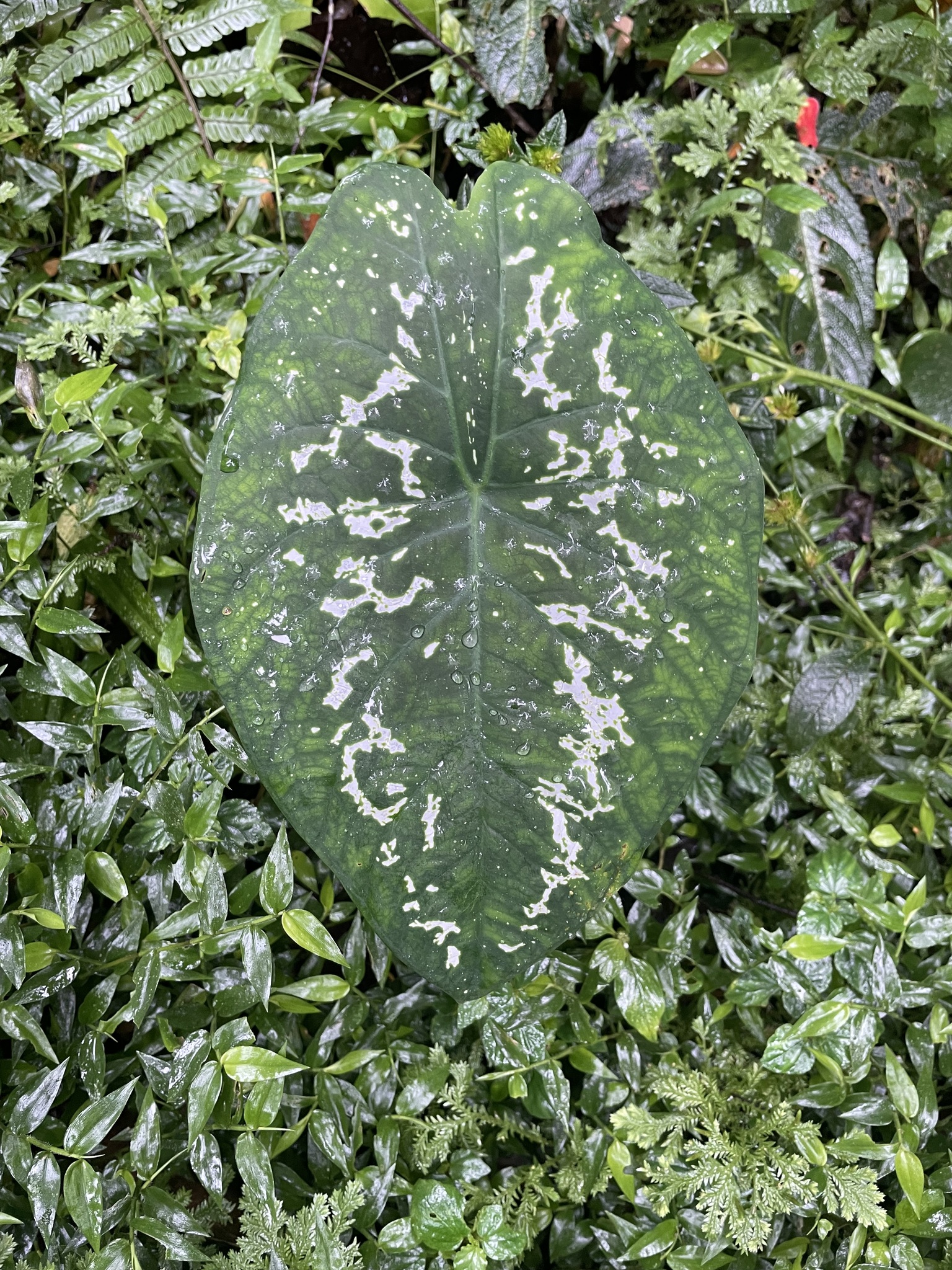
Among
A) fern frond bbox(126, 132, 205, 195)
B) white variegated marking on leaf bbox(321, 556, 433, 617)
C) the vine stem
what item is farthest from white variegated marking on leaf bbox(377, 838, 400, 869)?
fern frond bbox(126, 132, 205, 195)

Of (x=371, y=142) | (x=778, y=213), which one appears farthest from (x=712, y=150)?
(x=371, y=142)

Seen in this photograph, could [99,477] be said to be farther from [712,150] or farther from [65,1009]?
[712,150]

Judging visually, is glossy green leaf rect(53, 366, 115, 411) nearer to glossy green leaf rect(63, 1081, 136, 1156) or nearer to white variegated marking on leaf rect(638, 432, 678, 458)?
white variegated marking on leaf rect(638, 432, 678, 458)

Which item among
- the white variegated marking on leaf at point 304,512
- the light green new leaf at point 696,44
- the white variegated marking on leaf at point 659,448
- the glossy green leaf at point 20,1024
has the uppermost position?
the light green new leaf at point 696,44

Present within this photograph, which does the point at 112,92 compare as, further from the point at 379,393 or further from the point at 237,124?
the point at 379,393

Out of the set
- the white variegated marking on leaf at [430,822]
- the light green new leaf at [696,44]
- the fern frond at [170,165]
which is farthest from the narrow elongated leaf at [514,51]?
the white variegated marking on leaf at [430,822]

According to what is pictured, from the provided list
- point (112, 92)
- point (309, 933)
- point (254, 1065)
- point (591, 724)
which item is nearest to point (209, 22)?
point (112, 92)

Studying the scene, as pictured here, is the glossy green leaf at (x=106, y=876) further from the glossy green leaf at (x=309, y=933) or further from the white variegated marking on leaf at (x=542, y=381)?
the white variegated marking on leaf at (x=542, y=381)
